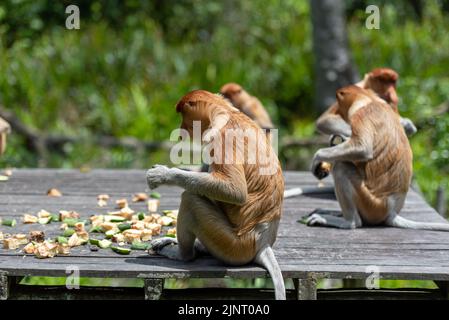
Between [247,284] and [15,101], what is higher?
[15,101]

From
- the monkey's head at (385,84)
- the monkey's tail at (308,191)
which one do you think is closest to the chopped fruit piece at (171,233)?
the monkey's tail at (308,191)

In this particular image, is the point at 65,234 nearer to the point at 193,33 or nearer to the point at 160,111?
the point at 160,111

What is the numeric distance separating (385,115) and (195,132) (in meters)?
1.41

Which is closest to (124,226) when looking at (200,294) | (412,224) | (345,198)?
(200,294)

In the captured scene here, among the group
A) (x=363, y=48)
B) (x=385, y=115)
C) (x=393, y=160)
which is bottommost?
(x=393, y=160)

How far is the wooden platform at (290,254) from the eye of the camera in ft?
11.4

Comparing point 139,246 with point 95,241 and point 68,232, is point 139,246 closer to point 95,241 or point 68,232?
point 95,241

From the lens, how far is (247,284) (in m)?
5.50

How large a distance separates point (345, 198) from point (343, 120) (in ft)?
2.13

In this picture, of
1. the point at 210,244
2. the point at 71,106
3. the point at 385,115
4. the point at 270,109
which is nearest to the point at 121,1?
the point at 71,106

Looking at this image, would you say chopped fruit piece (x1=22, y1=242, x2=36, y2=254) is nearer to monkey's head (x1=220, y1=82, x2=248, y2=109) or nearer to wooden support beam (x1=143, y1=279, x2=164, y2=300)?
wooden support beam (x1=143, y1=279, x2=164, y2=300)

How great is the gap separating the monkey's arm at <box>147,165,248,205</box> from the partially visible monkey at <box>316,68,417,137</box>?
166 centimetres

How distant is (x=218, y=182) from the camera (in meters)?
3.27

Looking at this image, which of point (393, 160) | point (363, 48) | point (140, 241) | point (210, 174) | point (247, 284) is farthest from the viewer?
point (363, 48)
